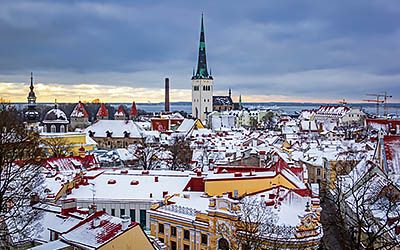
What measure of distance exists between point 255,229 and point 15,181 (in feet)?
38.3

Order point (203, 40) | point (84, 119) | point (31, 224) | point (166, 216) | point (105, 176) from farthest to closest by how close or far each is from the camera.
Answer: point (203, 40) → point (84, 119) → point (105, 176) → point (166, 216) → point (31, 224)

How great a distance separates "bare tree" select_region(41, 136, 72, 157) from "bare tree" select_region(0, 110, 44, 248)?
1565 inches

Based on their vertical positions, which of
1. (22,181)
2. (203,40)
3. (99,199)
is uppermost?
(203,40)

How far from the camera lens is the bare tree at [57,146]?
216 ft

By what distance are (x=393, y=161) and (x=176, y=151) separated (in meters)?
31.4

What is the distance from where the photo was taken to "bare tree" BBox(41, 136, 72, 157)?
65750mm

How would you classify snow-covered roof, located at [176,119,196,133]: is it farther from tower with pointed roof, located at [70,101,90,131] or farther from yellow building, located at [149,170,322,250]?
yellow building, located at [149,170,322,250]

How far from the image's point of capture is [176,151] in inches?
2504

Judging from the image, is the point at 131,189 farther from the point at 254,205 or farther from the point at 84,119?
the point at 84,119

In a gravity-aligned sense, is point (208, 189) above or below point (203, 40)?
below

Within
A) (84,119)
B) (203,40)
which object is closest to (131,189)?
(84,119)

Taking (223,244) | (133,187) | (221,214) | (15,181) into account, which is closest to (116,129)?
(133,187)

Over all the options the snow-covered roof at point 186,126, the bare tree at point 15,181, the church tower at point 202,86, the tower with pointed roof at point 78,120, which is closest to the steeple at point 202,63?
the church tower at point 202,86

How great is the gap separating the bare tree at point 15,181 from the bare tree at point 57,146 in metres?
39.8
